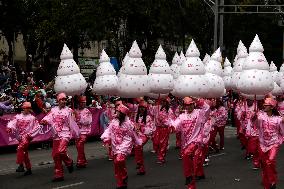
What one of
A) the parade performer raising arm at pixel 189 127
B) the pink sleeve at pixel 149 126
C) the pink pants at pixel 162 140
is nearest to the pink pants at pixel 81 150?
the pink sleeve at pixel 149 126

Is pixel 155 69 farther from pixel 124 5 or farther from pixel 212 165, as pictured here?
pixel 124 5

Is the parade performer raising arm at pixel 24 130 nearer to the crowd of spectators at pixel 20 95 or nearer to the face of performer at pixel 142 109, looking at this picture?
the face of performer at pixel 142 109

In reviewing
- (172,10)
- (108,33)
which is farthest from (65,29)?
(172,10)

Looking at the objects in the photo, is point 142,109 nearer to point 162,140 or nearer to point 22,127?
point 162,140

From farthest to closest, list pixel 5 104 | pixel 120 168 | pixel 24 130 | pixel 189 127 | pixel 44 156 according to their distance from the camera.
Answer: pixel 5 104 < pixel 44 156 < pixel 24 130 < pixel 120 168 < pixel 189 127

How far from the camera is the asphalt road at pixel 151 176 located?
525 inches

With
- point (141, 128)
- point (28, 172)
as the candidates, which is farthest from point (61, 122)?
point (141, 128)

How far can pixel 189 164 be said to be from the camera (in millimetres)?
11898

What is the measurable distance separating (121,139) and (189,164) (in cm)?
152

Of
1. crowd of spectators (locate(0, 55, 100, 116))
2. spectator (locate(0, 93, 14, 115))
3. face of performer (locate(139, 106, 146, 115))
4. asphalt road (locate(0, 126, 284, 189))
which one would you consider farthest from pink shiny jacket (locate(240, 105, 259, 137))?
spectator (locate(0, 93, 14, 115))

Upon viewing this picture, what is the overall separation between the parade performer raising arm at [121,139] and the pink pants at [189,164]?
46.2 inches

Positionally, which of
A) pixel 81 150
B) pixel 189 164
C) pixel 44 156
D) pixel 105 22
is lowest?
pixel 44 156

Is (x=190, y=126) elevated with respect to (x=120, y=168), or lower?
elevated

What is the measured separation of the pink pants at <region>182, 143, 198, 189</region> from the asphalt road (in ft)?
3.98
